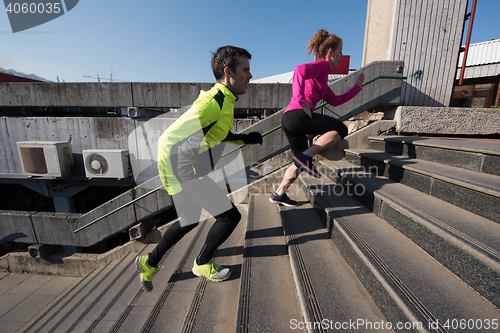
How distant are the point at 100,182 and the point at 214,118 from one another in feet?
17.9

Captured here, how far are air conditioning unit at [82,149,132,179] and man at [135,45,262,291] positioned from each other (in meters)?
3.63

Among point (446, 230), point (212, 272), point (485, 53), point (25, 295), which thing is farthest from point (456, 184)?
point (485, 53)

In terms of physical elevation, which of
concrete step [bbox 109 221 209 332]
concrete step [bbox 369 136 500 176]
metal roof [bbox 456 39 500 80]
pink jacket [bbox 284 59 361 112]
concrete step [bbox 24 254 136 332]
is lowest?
concrete step [bbox 24 254 136 332]

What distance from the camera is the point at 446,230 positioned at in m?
1.29

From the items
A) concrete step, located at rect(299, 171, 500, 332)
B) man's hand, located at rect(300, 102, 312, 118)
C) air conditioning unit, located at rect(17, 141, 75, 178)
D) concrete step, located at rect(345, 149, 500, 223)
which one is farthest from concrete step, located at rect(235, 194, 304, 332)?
air conditioning unit, located at rect(17, 141, 75, 178)

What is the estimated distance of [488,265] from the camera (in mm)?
1024

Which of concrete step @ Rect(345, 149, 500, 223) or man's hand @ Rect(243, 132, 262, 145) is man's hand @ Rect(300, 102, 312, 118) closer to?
man's hand @ Rect(243, 132, 262, 145)

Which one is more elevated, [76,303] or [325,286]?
[325,286]

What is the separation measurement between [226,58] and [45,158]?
556 cm

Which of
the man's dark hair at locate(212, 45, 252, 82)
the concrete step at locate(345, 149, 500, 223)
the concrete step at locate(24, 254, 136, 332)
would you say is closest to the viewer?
the concrete step at locate(345, 149, 500, 223)

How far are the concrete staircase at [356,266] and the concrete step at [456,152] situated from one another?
13 mm

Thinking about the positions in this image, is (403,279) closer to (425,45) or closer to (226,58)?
(226,58)

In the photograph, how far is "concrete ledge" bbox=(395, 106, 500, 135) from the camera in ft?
12.1

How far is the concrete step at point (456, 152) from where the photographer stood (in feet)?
6.19
